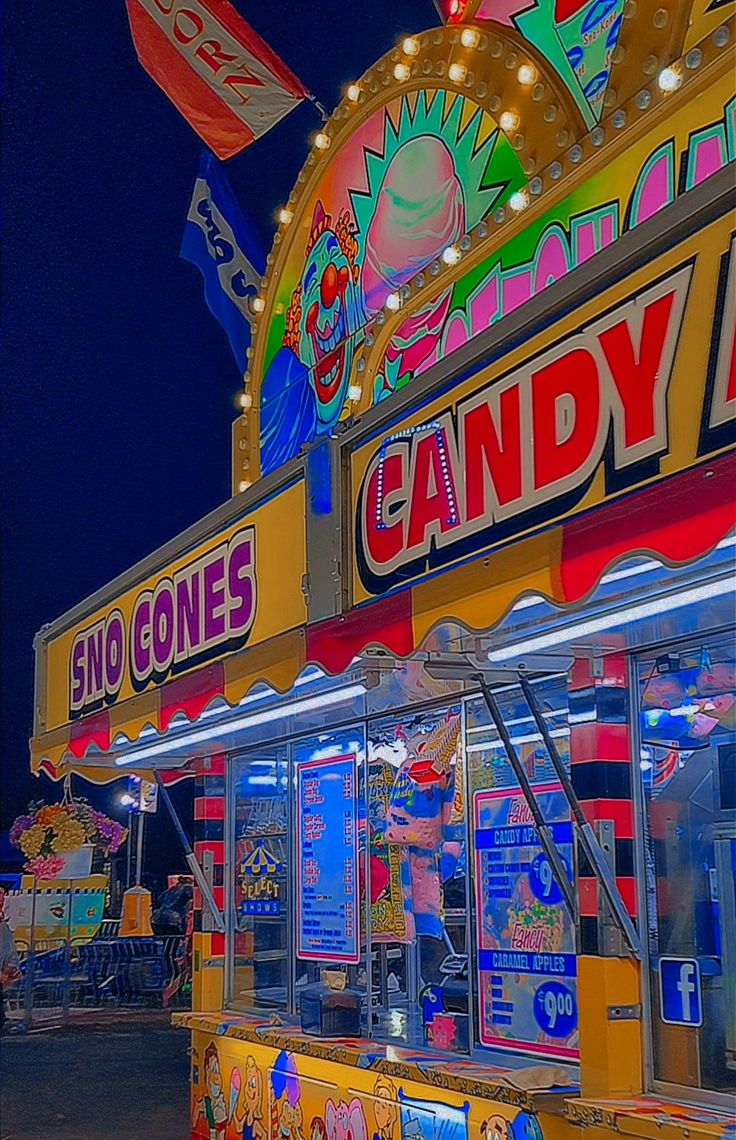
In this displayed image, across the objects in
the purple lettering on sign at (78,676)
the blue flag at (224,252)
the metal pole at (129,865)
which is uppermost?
the blue flag at (224,252)

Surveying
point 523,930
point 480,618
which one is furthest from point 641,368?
point 523,930

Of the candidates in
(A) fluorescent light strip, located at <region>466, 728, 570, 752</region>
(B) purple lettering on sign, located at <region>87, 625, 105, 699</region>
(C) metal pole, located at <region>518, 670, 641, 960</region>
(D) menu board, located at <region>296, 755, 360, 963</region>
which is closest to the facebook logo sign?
(C) metal pole, located at <region>518, 670, 641, 960</region>

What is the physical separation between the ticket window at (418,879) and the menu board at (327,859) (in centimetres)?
22

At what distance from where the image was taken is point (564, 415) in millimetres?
3502

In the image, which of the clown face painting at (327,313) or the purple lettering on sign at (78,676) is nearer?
the clown face painting at (327,313)

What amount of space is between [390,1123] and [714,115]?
4.48 meters

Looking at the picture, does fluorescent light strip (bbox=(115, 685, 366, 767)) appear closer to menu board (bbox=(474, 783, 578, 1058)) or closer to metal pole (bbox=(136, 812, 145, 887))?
menu board (bbox=(474, 783, 578, 1058))

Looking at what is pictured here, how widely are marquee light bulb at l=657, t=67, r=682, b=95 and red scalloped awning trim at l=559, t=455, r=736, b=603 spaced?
78.6 inches

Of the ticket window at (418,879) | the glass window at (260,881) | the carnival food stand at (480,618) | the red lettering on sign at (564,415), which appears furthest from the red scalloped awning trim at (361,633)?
the glass window at (260,881)

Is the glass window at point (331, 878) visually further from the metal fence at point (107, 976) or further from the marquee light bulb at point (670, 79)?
the metal fence at point (107, 976)

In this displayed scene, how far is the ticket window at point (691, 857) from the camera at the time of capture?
465 cm

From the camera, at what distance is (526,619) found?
4621 mm

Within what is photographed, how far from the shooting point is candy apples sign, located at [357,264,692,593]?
10.4 feet

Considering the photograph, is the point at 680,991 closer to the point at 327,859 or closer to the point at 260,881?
the point at 327,859
